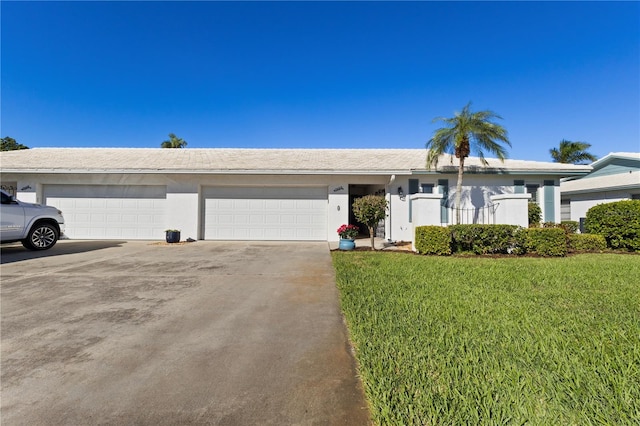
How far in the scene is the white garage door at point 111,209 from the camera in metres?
12.2

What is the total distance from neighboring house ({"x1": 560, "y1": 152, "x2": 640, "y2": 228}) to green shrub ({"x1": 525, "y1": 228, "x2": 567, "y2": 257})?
347 inches

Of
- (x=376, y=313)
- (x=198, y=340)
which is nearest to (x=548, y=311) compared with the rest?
(x=376, y=313)

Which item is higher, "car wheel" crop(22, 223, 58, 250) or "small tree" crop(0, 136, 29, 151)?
"small tree" crop(0, 136, 29, 151)

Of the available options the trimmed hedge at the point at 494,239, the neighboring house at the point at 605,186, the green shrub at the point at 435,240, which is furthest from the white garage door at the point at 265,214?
the neighboring house at the point at 605,186

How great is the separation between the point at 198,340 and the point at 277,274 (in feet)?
9.96

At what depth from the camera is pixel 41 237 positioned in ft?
28.6

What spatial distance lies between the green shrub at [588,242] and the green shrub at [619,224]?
0.39 meters

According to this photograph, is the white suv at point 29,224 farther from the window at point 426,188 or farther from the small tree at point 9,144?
the small tree at point 9,144

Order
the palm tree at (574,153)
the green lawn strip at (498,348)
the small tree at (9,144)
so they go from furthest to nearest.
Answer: the small tree at (9,144) → the palm tree at (574,153) → the green lawn strip at (498,348)

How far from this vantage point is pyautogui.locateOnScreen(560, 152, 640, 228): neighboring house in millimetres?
14867

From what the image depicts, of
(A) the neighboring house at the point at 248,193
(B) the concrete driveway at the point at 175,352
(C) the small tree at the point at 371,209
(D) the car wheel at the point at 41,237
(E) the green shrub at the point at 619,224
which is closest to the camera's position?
(B) the concrete driveway at the point at 175,352

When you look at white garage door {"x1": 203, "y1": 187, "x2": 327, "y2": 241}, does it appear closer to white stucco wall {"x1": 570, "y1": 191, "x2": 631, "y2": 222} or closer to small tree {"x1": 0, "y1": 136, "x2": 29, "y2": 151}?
white stucco wall {"x1": 570, "y1": 191, "x2": 631, "y2": 222}

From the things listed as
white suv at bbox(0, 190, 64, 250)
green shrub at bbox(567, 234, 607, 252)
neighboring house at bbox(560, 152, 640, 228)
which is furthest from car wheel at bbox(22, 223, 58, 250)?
neighboring house at bbox(560, 152, 640, 228)

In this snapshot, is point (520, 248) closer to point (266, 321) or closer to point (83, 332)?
point (266, 321)
